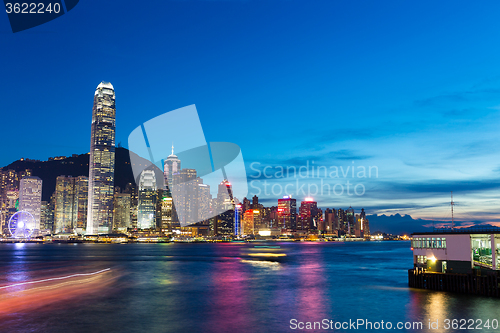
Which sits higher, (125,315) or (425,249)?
(425,249)

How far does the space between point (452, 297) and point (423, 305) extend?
211 inches

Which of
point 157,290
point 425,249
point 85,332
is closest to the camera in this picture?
point 85,332

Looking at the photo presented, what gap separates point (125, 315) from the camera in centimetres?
4159

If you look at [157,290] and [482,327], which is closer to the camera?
[482,327]

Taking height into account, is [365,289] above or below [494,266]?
below

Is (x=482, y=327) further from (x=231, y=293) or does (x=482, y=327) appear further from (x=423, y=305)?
(x=231, y=293)

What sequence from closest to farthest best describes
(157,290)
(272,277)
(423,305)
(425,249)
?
(423,305), (425,249), (157,290), (272,277)

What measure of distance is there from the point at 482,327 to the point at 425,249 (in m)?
20.3


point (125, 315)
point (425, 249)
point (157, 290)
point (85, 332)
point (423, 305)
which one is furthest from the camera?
point (157, 290)

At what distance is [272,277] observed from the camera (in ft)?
259

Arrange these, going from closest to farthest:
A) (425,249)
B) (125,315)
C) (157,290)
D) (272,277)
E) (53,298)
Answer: (125,315), (53,298), (425,249), (157,290), (272,277)

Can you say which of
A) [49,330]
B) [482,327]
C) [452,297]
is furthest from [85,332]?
[452,297]

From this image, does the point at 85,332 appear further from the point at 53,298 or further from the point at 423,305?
the point at 423,305

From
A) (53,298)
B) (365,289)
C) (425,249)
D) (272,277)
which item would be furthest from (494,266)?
(53,298)
